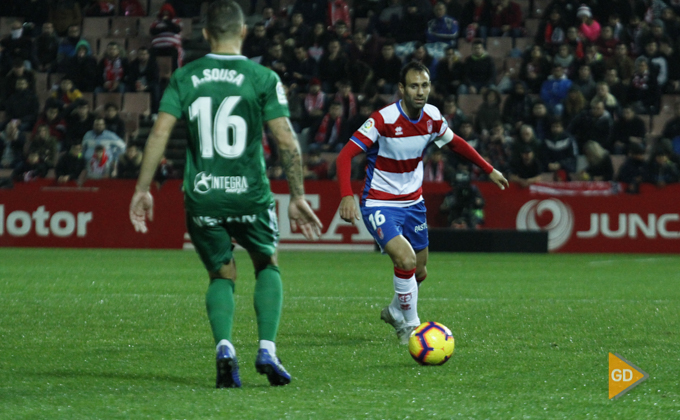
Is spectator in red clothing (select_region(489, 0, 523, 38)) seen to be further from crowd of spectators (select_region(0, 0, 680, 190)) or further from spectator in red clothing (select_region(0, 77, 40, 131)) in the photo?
spectator in red clothing (select_region(0, 77, 40, 131))

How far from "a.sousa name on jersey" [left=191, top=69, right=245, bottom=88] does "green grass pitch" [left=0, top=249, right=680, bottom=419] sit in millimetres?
1483

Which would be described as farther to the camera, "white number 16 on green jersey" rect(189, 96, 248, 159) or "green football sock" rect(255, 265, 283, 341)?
"green football sock" rect(255, 265, 283, 341)

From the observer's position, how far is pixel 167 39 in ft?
67.4

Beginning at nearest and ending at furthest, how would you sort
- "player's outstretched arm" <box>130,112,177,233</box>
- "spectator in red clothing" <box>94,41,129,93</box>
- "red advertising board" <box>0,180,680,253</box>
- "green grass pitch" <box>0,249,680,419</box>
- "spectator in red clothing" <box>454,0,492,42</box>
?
"green grass pitch" <box>0,249,680,419</box>, "player's outstretched arm" <box>130,112,177,233</box>, "red advertising board" <box>0,180,680,253</box>, "spectator in red clothing" <box>94,41,129,93</box>, "spectator in red clothing" <box>454,0,492,42</box>

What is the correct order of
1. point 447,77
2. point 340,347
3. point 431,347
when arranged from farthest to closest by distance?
point 447,77 → point 340,347 → point 431,347

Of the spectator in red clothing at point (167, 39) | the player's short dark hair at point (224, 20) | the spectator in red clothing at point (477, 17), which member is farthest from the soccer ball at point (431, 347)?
the spectator in red clothing at point (167, 39)

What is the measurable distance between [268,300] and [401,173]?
2392 millimetres

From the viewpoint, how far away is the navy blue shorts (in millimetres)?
7043

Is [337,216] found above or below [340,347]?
below

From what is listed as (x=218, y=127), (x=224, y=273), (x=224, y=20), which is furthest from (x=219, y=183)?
(x=224, y=20)

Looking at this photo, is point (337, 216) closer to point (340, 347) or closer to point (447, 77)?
point (447, 77)

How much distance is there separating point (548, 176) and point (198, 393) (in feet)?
45.0

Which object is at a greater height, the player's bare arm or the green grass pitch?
the player's bare arm

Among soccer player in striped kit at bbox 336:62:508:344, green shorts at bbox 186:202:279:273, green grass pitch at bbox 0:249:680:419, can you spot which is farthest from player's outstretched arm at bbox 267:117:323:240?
soccer player in striped kit at bbox 336:62:508:344
